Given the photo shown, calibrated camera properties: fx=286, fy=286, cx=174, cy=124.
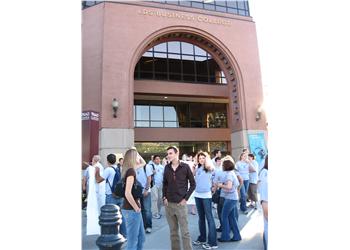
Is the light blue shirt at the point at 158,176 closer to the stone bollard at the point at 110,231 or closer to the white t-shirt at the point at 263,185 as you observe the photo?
the white t-shirt at the point at 263,185

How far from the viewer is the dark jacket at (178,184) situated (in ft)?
14.4

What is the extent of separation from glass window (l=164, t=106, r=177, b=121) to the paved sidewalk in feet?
45.4

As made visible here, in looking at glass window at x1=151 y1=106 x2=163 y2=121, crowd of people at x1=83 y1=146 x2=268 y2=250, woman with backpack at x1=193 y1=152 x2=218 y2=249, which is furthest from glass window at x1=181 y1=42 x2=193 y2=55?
woman with backpack at x1=193 y1=152 x2=218 y2=249

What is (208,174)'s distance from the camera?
541 cm

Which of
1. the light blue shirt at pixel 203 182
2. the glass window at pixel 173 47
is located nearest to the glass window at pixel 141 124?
the glass window at pixel 173 47

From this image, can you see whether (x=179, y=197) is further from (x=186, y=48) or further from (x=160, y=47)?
(x=186, y=48)

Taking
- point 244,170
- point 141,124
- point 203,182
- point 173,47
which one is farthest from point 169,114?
point 203,182

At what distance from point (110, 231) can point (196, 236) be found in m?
3.43

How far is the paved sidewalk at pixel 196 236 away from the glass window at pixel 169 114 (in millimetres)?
13837

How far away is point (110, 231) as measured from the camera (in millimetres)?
2932
